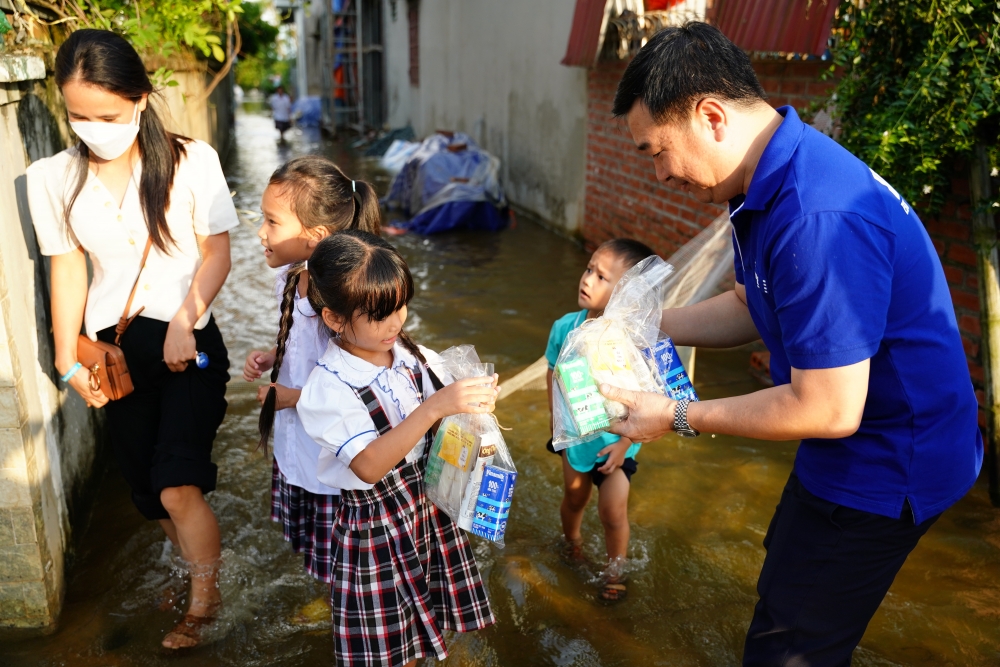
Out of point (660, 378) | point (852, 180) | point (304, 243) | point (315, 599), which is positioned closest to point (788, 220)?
point (852, 180)

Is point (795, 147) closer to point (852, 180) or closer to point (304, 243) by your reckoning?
point (852, 180)

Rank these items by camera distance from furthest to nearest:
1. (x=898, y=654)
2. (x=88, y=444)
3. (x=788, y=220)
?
(x=88, y=444) < (x=898, y=654) < (x=788, y=220)

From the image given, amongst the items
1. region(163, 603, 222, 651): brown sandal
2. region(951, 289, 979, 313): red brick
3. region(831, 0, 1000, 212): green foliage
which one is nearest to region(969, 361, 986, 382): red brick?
region(951, 289, 979, 313): red brick

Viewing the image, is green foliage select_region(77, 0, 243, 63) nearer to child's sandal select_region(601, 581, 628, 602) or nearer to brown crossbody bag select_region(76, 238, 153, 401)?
brown crossbody bag select_region(76, 238, 153, 401)

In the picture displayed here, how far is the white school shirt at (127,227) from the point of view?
2385 mm

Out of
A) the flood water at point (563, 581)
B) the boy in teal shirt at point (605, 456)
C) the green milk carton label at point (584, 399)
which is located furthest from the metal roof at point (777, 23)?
the green milk carton label at point (584, 399)

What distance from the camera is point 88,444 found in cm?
338

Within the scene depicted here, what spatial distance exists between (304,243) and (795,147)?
4.75 feet

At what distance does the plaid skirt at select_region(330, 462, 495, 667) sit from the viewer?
210cm

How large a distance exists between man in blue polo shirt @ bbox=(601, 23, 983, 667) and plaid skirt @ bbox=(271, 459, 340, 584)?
1008 mm

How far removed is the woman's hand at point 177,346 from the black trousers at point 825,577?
1.81 meters

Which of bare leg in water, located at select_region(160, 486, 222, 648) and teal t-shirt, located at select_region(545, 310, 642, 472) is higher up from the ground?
teal t-shirt, located at select_region(545, 310, 642, 472)

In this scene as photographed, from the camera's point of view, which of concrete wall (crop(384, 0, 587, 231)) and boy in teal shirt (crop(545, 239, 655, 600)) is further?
concrete wall (crop(384, 0, 587, 231))

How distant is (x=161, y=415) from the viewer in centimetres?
260
